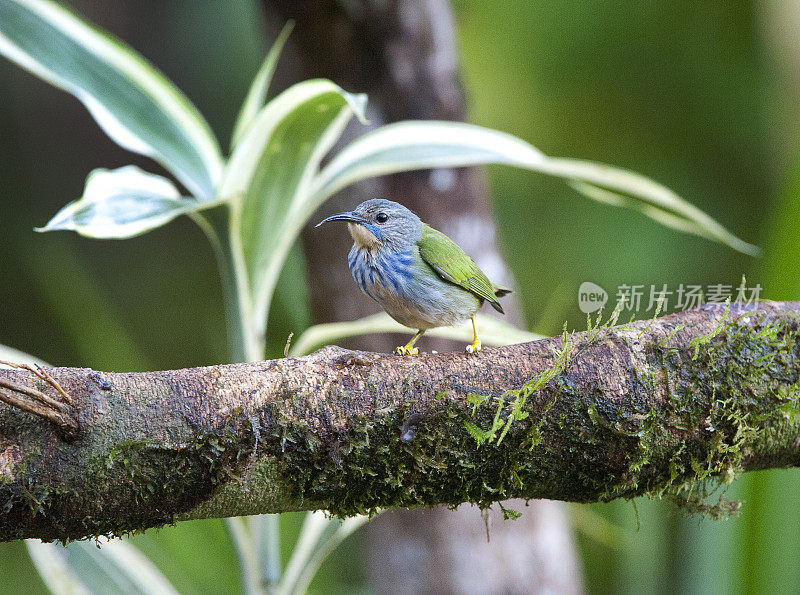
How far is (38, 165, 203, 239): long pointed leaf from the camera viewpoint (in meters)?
1.70

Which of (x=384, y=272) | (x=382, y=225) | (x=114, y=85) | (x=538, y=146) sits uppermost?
(x=538, y=146)

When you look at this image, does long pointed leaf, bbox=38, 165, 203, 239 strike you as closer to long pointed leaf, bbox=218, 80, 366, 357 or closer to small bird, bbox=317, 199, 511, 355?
long pointed leaf, bbox=218, 80, 366, 357

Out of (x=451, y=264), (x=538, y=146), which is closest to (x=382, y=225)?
(x=451, y=264)

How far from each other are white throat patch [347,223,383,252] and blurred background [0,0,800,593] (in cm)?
184

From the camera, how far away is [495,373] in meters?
1.33

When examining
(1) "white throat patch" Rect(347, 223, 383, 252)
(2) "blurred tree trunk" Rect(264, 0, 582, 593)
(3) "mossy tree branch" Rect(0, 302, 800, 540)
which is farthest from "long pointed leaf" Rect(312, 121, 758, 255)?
(3) "mossy tree branch" Rect(0, 302, 800, 540)

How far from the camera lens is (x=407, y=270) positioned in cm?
168

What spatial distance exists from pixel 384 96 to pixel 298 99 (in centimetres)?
90

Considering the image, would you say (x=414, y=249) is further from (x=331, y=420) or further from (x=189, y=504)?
(x=189, y=504)

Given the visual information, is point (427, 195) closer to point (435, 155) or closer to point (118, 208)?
point (435, 155)

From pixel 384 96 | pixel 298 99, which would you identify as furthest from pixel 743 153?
pixel 298 99

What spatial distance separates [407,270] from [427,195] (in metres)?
1.07

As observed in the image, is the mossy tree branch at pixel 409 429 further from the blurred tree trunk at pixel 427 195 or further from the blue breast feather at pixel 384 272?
the blurred tree trunk at pixel 427 195

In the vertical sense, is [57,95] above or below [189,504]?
above
